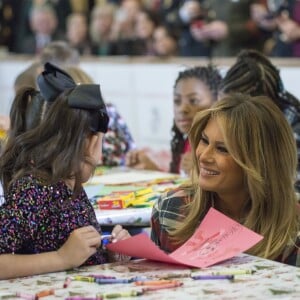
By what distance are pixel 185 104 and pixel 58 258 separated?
7.16 feet

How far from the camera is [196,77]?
468cm

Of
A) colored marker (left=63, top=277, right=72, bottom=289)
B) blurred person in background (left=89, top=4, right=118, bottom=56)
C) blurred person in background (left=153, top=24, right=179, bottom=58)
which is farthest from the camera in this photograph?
blurred person in background (left=89, top=4, right=118, bottom=56)

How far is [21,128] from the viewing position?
124 inches

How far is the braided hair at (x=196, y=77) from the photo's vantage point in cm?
469

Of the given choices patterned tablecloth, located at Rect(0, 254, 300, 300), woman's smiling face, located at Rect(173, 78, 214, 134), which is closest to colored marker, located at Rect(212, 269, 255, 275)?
patterned tablecloth, located at Rect(0, 254, 300, 300)

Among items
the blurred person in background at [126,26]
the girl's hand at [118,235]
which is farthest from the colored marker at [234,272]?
the blurred person in background at [126,26]

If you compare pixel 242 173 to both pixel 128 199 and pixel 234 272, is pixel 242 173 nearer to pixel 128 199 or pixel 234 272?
pixel 234 272

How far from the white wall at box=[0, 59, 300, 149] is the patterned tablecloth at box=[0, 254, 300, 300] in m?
4.47

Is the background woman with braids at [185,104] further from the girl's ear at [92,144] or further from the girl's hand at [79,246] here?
the girl's hand at [79,246]

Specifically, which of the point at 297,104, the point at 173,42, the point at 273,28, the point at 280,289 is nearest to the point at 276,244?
the point at 280,289

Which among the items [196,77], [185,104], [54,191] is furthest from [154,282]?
[196,77]

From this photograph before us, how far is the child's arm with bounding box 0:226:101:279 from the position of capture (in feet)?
8.02

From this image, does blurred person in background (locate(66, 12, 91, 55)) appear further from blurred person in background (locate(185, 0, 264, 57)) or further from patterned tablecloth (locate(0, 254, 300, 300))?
patterned tablecloth (locate(0, 254, 300, 300))

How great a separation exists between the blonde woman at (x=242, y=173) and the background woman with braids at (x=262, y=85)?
1.33 m
